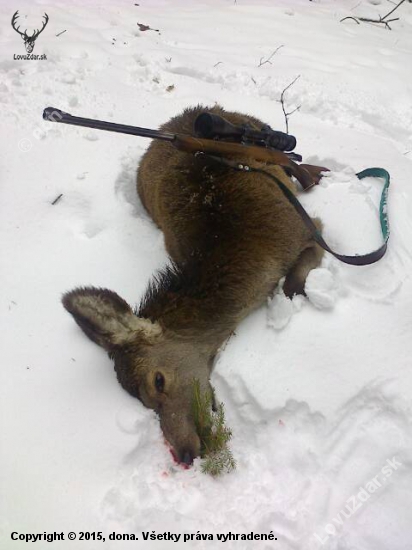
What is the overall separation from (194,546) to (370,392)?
1.47 m

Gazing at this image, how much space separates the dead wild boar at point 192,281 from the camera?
123 inches

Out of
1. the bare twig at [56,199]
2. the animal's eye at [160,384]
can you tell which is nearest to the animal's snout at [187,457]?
the animal's eye at [160,384]

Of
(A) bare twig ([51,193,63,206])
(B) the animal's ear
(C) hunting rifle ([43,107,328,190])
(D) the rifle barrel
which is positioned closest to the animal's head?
(B) the animal's ear

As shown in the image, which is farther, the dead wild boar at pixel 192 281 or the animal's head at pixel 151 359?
the dead wild boar at pixel 192 281

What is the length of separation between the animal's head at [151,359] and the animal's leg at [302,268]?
0.95m

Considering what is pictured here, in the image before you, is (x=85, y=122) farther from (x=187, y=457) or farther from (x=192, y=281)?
(x=187, y=457)

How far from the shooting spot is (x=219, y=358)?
11.6 ft

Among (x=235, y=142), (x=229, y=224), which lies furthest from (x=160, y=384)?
(x=235, y=142)

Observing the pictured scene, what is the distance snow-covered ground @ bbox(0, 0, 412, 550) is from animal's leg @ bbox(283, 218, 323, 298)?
173 mm

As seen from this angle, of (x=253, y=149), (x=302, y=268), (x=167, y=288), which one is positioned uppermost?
(x=253, y=149)

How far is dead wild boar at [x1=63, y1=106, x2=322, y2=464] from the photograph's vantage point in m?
3.12

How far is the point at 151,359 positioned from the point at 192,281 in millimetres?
714

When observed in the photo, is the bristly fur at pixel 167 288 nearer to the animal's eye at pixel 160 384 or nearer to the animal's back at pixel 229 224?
the animal's back at pixel 229 224

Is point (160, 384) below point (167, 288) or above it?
below
